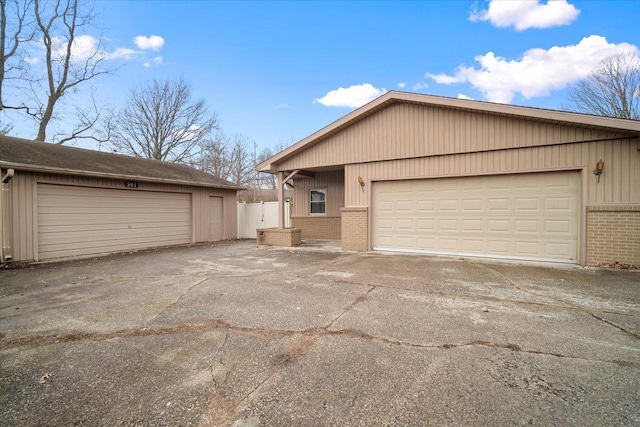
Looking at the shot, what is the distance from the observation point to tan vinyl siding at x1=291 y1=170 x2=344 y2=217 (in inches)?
499

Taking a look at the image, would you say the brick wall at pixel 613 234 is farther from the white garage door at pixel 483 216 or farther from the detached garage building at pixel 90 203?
the detached garage building at pixel 90 203

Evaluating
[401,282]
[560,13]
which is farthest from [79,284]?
[560,13]

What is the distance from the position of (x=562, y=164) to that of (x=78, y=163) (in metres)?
14.0

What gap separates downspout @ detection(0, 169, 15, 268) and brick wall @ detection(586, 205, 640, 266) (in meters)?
14.4

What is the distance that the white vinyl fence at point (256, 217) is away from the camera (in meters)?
14.2

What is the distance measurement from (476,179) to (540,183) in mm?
1434

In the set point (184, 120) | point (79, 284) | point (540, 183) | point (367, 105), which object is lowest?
point (79, 284)

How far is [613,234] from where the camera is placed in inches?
253

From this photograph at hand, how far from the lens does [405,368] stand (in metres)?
2.45

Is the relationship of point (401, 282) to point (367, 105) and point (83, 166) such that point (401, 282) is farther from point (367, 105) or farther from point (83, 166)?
point (83, 166)

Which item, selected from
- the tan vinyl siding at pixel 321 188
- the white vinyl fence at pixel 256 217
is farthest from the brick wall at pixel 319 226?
the white vinyl fence at pixel 256 217

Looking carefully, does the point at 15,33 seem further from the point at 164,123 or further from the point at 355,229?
the point at 355,229

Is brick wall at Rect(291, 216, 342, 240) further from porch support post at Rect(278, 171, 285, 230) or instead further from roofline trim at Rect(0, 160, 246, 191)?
roofline trim at Rect(0, 160, 246, 191)

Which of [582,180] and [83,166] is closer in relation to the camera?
[582,180]
